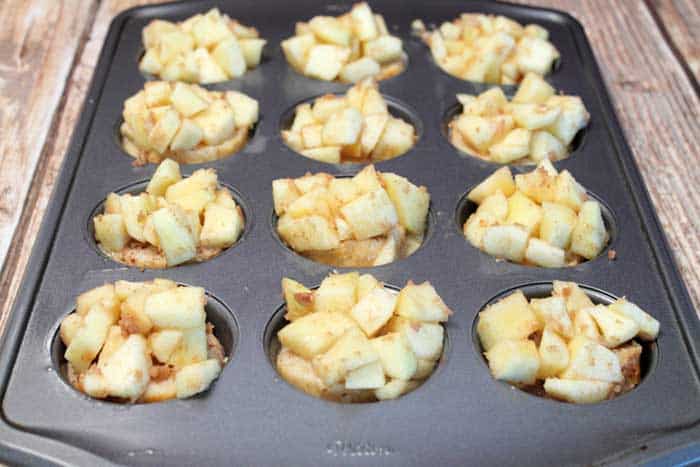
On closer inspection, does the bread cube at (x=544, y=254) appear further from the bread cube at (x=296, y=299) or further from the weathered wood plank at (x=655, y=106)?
the bread cube at (x=296, y=299)

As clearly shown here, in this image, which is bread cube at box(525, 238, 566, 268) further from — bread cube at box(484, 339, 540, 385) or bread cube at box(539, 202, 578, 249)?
bread cube at box(484, 339, 540, 385)

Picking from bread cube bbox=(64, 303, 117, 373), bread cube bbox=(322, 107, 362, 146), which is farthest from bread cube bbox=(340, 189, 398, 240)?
bread cube bbox=(64, 303, 117, 373)

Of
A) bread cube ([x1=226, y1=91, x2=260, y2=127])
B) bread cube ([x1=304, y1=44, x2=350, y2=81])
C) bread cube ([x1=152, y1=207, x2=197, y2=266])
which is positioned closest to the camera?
bread cube ([x1=152, y1=207, x2=197, y2=266])

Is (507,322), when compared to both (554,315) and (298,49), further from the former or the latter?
(298,49)

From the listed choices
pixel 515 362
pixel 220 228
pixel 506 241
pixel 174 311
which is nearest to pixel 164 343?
pixel 174 311

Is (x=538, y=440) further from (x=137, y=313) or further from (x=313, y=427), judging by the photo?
(x=137, y=313)

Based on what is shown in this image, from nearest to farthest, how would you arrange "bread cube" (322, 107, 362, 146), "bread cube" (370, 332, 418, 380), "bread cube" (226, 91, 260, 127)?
"bread cube" (370, 332, 418, 380) → "bread cube" (322, 107, 362, 146) → "bread cube" (226, 91, 260, 127)
